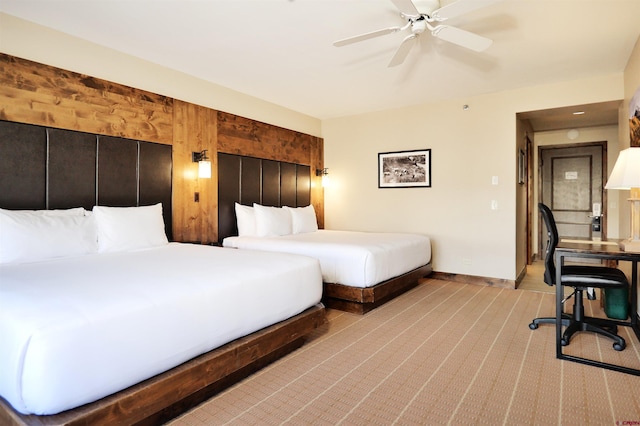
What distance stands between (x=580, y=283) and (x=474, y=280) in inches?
89.6

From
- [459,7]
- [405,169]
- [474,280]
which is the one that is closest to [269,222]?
[405,169]

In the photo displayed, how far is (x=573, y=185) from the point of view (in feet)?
21.3

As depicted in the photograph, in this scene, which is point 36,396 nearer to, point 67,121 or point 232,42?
point 67,121

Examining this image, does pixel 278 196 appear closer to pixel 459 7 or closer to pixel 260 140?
pixel 260 140

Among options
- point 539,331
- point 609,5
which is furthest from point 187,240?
point 609,5

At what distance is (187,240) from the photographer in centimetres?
411

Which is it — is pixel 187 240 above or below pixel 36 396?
above

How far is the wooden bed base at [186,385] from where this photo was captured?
1.41 meters

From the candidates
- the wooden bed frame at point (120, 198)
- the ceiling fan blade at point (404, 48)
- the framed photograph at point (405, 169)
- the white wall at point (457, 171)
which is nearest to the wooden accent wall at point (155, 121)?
the wooden bed frame at point (120, 198)

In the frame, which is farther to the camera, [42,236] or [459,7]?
[42,236]

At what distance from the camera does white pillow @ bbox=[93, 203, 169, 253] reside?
121 inches

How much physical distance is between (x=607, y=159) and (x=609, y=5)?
14.3 ft

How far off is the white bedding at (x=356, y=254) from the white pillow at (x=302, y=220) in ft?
2.47

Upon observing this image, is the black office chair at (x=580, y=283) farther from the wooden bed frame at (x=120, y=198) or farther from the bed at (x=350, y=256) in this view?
the wooden bed frame at (x=120, y=198)
